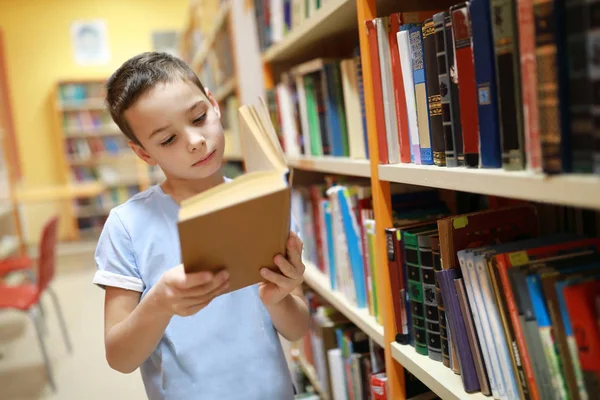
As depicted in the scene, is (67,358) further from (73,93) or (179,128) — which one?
(73,93)

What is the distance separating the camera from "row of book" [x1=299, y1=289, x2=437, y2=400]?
3.96ft

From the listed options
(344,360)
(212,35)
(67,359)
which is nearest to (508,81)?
(344,360)

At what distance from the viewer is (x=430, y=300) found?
38.8 inches

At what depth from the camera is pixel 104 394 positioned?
97.3 inches

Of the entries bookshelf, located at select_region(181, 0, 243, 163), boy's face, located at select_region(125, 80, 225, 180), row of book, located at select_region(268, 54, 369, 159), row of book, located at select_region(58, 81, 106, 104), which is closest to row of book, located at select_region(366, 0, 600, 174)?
row of book, located at select_region(268, 54, 369, 159)

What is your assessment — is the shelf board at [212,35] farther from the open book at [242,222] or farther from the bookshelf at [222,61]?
the open book at [242,222]

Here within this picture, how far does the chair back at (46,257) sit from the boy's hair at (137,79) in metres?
2.06

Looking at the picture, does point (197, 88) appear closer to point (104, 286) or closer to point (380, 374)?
point (104, 286)

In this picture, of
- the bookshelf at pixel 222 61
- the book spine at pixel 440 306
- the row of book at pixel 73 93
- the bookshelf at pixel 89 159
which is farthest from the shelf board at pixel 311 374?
the row of book at pixel 73 93

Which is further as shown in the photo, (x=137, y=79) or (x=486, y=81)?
(x=137, y=79)

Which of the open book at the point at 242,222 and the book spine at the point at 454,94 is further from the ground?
the book spine at the point at 454,94

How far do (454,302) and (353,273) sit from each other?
50cm

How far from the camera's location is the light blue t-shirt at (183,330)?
96cm

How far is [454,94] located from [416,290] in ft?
1.35
